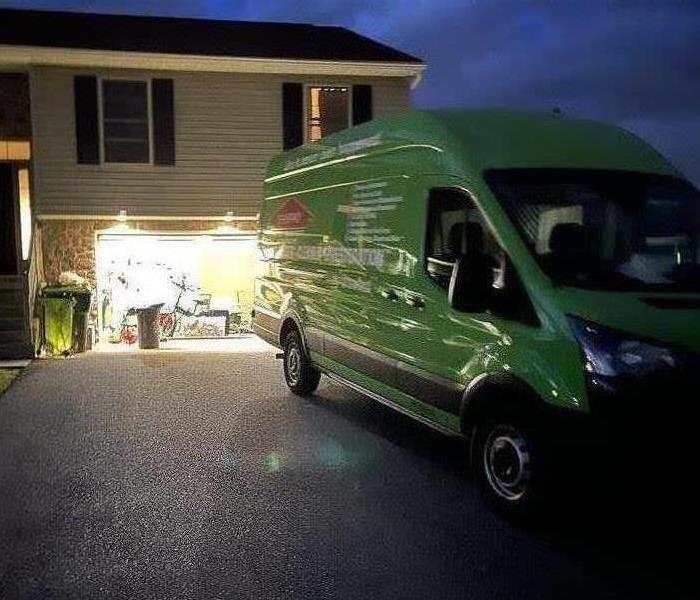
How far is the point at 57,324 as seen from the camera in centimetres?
1273

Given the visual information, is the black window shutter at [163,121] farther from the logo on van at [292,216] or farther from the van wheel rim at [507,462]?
the van wheel rim at [507,462]

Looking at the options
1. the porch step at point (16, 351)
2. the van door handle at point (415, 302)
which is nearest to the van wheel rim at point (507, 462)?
the van door handle at point (415, 302)

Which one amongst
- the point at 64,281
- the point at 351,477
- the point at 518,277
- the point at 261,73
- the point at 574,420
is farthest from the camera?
the point at 261,73

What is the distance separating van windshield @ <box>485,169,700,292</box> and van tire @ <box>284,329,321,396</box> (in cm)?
418

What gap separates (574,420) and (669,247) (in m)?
1.61

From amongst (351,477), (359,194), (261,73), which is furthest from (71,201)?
(351,477)

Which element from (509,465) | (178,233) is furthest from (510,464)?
(178,233)

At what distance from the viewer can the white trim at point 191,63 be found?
13.9m

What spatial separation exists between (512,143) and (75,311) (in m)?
9.60

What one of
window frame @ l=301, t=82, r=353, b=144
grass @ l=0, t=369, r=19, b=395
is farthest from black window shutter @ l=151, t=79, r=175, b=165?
grass @ l=0, t=369, r=19, b=395

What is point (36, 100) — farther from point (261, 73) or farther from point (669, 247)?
point (669, 247)

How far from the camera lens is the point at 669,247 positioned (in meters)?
5.16

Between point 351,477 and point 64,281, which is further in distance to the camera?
point 64,281

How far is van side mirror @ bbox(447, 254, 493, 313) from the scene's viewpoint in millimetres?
4855
